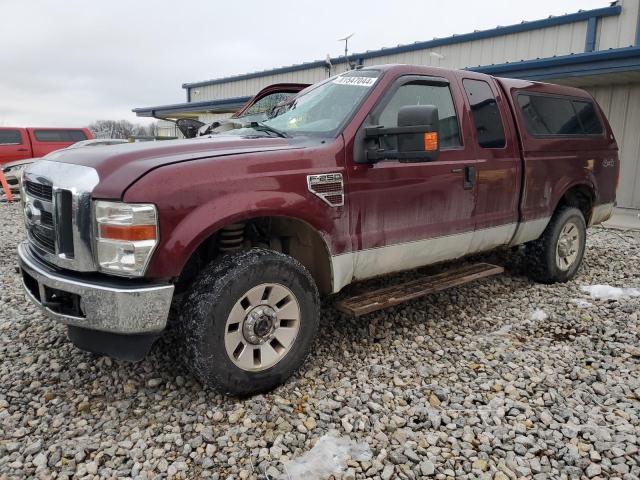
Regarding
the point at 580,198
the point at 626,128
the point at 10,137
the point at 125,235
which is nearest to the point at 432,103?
the point at 125,235

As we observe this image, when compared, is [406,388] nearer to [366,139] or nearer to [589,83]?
[366,139]

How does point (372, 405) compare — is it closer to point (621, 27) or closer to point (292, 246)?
point (292, 246)

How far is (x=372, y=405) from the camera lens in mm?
2877

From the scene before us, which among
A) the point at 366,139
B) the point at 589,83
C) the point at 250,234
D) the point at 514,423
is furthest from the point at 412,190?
the point at 589,83

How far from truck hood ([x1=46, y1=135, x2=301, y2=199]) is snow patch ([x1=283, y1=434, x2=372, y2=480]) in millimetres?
1593

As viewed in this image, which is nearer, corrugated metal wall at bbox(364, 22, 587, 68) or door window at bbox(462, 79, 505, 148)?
door window at bbox(462, 79, 505, 148)

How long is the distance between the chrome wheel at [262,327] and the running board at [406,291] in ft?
1.64

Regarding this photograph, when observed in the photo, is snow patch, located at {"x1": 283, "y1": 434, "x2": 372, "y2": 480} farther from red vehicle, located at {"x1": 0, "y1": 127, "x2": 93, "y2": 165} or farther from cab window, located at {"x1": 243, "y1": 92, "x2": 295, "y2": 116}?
red vehicle, located at {"x1": 0, "y1": 127, "x2": 93, "y2": 165}

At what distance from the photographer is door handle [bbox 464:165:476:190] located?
3.92m

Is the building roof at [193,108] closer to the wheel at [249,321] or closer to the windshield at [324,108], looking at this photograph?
the windshield at [324,108]

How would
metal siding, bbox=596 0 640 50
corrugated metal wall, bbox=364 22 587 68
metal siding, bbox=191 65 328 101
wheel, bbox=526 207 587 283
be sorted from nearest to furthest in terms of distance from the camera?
wheel, bbox=526 207 587 283 → metal siding, bbox=596 0 640 50 → corrugated metal wall, bbox=364 22 587 68 → metal siding, bbox=191 65 328 101

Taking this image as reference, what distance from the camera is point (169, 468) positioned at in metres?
2.36

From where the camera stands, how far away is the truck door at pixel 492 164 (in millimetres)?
4094

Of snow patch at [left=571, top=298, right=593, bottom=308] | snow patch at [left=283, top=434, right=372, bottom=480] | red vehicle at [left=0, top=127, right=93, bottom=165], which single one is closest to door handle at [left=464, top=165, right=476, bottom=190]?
snow patch at [left=571, top=298, right=593, bottom=308]
